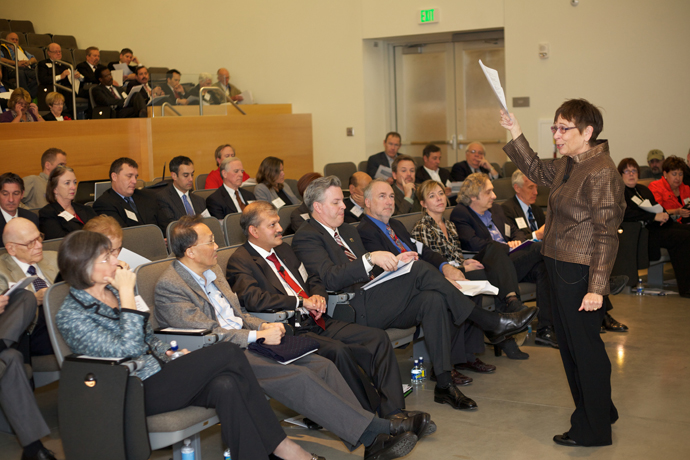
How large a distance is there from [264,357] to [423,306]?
3.31 feet

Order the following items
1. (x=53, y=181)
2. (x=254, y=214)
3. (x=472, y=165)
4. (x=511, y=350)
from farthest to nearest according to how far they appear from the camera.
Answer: (x=472, y=165) → (x=53, y=181) → (x=511, y=350) → (x=254, y=214)

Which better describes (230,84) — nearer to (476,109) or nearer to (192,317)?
(476,109)

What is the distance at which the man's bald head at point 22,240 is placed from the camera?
3.27 metres

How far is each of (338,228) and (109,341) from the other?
1.78 meters

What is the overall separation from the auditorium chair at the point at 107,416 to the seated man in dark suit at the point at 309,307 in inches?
34.1

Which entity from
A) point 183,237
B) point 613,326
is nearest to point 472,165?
point 613,326

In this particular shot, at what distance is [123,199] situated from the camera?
16.8 ft

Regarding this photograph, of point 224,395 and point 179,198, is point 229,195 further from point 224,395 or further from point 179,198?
point 224,395

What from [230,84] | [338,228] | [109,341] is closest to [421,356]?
[338,228]

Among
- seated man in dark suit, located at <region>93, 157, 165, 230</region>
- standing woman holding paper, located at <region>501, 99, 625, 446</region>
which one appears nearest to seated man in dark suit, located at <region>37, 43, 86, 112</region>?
seated man in dark suit, located at <region>93, 157, 165, 230</region>

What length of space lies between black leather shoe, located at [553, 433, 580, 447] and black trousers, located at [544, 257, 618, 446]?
44 millimetres

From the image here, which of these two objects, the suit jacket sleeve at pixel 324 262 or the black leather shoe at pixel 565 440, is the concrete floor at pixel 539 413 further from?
the suit jacket sleeve at pixel 324 262

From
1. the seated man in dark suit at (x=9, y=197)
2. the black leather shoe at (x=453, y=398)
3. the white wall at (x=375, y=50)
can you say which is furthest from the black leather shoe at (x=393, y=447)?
the white wall at (x=375, y=50)

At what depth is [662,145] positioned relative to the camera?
8898mm
